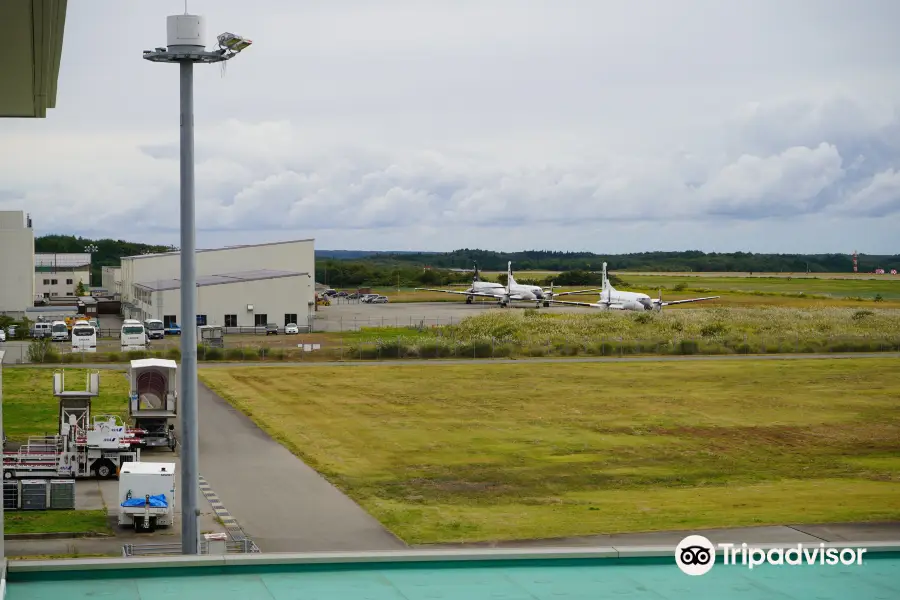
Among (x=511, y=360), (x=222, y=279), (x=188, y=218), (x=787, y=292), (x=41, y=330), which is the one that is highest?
(x=188, y=218)

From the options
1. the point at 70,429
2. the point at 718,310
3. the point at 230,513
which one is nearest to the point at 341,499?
the point at 230,513

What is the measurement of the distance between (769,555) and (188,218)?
41.0 feet

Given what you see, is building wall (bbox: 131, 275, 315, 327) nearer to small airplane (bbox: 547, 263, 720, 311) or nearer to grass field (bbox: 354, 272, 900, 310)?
small airplane (bbox: 547, 263, 720, 311)

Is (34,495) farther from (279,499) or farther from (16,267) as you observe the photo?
(16,267)

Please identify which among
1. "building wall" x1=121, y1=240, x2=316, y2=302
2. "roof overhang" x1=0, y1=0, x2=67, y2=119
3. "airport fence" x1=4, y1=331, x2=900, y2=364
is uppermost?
"roof overhang" x1=0, y1=0, x2=67, y2=119

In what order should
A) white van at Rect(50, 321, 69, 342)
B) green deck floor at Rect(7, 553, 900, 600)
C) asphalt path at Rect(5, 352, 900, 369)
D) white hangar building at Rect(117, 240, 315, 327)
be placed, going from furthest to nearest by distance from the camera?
white hangar building at Rect(117, 240, 315, 327) < white van at Rect(50, 321, 69, 342) < asphalt path at Rect(5, 352, 900, 369) < green deck floor at Rect(7, 553, 900, 600)

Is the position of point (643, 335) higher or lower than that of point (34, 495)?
higher

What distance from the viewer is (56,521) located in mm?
26719

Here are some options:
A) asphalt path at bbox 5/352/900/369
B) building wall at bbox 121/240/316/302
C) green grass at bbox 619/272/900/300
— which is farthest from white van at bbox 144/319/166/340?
green grass at bbox 619/272/900/300

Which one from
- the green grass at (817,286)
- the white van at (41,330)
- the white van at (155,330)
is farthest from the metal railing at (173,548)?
the green grass at (817,286)

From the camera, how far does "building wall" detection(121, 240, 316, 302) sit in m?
103

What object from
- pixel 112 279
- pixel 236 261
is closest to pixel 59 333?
pixel 236 261

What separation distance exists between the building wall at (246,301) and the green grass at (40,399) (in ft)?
71.9

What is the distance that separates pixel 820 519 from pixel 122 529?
18.1 metres
